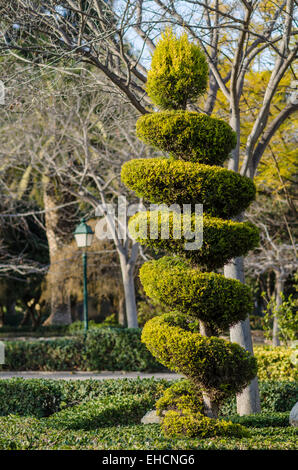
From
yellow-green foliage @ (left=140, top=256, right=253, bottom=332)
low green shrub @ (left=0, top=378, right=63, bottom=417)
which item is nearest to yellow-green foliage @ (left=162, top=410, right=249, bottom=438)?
yellow-green foliage @ (left=140, top=256, right=253, bottom=332)

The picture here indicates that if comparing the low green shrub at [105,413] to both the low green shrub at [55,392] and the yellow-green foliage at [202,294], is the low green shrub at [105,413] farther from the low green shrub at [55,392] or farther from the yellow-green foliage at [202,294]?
the yellow-green foliage at [202,294]

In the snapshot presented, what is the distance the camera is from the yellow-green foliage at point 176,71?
5523 mm

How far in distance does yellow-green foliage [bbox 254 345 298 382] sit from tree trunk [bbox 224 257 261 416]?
2.24 m

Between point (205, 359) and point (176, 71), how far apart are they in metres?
2.82

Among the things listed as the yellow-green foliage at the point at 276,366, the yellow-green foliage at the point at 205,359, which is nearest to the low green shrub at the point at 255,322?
the yellow-green foliage at the point at 276,366

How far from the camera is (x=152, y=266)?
210 inches

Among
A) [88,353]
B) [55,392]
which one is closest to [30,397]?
[55,392]

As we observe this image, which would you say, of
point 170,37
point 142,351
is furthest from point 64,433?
point 142,351

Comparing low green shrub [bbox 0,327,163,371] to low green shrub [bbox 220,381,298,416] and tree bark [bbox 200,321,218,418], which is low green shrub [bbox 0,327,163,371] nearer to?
low green shrub [bbox 220,381,298,416]

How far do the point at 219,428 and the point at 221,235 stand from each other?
1741 mm

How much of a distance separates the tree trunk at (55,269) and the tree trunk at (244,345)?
13.3m

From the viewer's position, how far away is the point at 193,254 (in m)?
5.19

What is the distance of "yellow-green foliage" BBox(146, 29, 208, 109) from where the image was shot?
18.1ft
